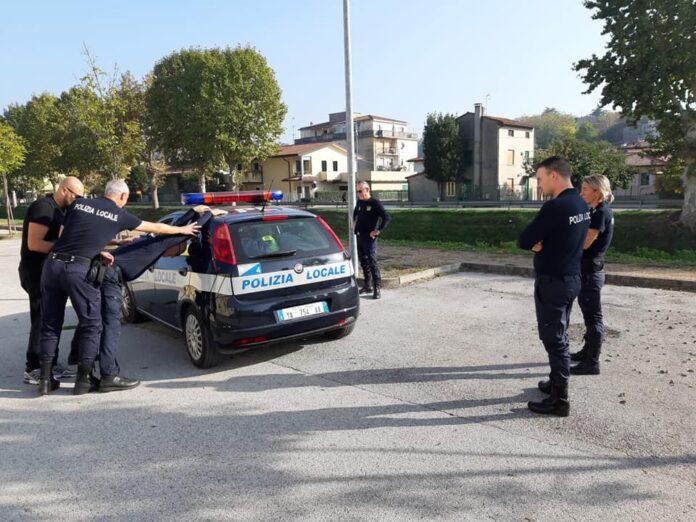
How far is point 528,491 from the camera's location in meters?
2.93

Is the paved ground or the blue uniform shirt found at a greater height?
the blue uniform shirt

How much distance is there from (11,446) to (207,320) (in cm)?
180

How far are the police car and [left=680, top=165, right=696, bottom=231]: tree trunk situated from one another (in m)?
12.3

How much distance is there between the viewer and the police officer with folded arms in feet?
14.4

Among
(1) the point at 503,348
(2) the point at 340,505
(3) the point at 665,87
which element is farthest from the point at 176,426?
(3) the point at 665,87

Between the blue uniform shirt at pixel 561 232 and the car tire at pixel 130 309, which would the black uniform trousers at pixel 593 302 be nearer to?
the blue uniform shirt at pixel 561 232

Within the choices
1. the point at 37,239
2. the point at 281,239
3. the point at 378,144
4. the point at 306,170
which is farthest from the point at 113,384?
the point at 378,144

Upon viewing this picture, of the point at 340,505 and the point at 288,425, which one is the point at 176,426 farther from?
the point at 340,505

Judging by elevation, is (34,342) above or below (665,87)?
below

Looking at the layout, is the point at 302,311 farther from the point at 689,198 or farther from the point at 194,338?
the point at 689,198

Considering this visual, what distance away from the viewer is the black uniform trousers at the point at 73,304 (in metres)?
4.37

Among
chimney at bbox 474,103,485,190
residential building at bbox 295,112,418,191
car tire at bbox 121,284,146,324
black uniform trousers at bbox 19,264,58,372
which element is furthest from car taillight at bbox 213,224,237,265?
residential building at bbox 295,112,418,191

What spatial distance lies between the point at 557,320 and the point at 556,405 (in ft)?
2.16

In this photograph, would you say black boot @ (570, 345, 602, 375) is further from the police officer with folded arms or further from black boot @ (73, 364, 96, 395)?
black boot @ (73, 364, 96, 395)
